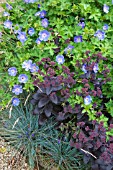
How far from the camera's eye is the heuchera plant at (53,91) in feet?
8.55

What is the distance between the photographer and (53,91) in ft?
8.81

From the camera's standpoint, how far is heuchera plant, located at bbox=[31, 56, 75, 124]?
2.61 metres

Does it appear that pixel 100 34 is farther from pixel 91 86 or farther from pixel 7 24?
pixel 7 24

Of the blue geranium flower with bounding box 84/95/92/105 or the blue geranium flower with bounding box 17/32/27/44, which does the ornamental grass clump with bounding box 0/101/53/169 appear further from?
the blue geranium flower with bounding box 17/32/27/44

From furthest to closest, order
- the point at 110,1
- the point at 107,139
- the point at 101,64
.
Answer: the point at 110,1
the point at 101,64
the point at 107,139

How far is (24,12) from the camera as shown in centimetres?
312

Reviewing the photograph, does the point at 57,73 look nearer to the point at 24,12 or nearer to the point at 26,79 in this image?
the point at 26,79

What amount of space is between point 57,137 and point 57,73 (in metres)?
0.54

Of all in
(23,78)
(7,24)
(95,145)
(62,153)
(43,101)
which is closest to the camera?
(95,145)

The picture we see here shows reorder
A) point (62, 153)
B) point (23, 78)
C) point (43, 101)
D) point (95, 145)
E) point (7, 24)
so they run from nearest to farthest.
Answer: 1. point (95, 145)
2. point (43, 101)
3. point (23, 78)
4. point (62, 153)
5. point (7, 24)

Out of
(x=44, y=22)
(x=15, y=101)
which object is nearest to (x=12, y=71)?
(x=15, y=101)

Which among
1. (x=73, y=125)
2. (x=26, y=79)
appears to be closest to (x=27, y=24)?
(x=26, y=79)

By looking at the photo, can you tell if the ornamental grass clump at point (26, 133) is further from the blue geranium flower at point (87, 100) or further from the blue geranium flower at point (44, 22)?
the blue geranium flower at point (44, 22)

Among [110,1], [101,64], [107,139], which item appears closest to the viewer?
[107,139]
